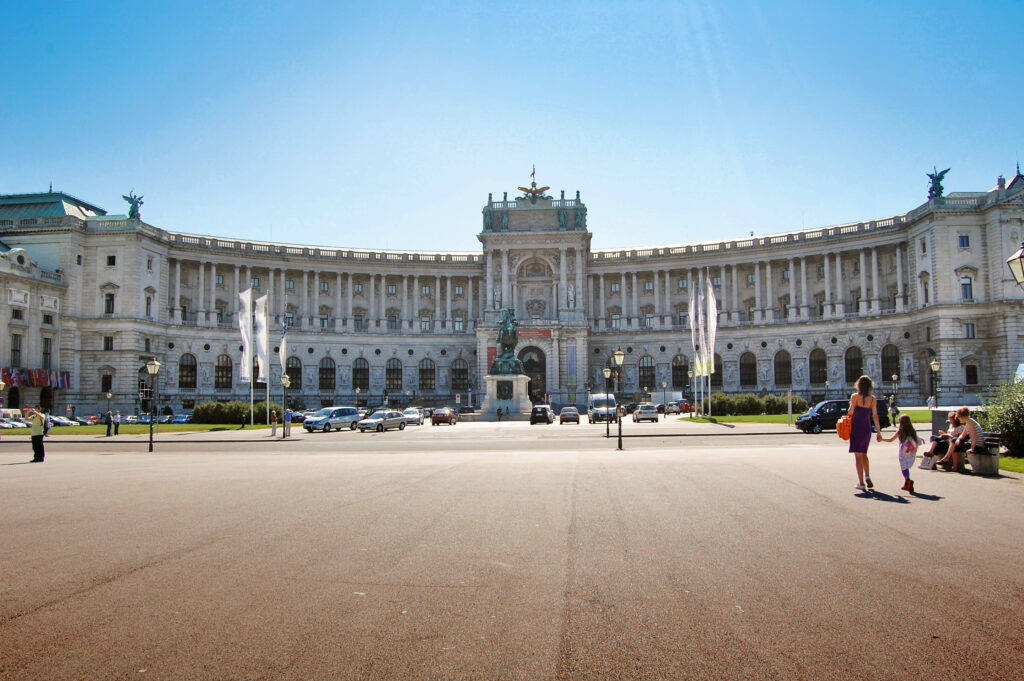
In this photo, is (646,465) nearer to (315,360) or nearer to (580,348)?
(580,348)

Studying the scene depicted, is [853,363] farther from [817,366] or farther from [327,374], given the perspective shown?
[327,374]

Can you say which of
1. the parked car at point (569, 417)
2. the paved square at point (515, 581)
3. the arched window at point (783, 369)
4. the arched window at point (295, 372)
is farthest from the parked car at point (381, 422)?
the arched window at point (783, 369)

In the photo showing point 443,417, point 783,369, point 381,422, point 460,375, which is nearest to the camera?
point 381,422

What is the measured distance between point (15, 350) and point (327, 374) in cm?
3375

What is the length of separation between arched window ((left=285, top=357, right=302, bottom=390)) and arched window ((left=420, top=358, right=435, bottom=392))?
1558cm

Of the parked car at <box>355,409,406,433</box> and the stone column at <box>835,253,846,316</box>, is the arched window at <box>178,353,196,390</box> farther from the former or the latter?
the stone column at <box>835,253,846,316</box>

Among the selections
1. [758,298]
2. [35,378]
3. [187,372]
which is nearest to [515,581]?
[35,378]

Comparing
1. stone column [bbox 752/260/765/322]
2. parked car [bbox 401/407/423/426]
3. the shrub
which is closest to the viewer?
the shrub

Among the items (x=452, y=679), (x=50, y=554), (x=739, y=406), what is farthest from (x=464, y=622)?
(x=739, y=406)

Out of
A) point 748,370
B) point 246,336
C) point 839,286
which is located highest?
point 839,286

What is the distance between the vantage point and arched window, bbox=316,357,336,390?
9438 cm

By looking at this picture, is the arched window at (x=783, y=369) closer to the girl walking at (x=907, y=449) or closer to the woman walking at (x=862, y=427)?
the girl walking at (x=907, y=449)

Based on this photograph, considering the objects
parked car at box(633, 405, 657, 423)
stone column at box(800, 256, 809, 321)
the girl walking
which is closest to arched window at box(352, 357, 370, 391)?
parked car at box(633, 405, 657, 423)

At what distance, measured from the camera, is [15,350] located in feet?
240
